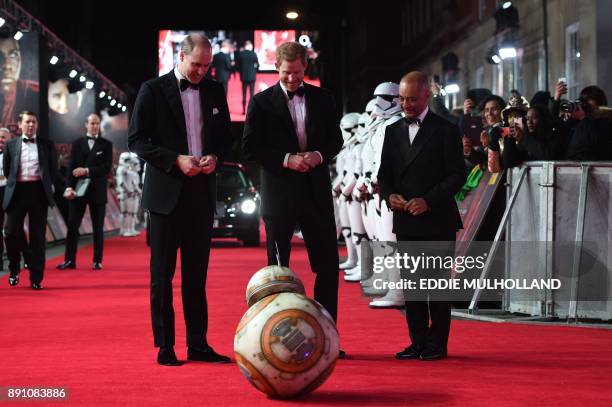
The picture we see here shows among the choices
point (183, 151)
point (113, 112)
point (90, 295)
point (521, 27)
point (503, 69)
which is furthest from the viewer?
point (113, 112)

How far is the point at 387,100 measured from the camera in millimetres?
12836

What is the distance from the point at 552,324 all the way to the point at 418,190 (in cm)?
283

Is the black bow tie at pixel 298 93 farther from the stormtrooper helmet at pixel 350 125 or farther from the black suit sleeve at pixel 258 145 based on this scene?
the stormtrooper helmet at pixel 350 125

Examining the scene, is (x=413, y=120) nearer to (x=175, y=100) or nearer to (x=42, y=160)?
(x=175, y=100)

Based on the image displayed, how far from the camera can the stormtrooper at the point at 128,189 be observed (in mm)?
30609

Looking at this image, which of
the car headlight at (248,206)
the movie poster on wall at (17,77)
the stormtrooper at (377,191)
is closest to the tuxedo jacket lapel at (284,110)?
the stormtrooper at (377,191)

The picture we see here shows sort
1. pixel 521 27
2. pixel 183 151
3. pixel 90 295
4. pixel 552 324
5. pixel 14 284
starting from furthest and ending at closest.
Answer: pixel 521 27 < pixel 14 284 < pixel 90 295 < pixel 552 324 < pixel 183 151

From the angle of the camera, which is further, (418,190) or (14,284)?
(14,284)

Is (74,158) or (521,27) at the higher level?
(521,27)

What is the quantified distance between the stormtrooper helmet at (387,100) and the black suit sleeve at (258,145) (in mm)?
4406

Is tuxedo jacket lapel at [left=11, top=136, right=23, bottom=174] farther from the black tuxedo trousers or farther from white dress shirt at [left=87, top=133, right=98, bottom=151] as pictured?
the black tuxedo trousers

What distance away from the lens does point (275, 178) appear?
27.4 feet

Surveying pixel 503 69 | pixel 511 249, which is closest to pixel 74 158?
pixel 511 249

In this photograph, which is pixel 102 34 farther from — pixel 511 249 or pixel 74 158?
pixel 511 249
